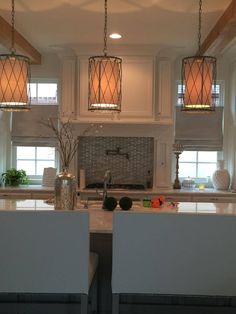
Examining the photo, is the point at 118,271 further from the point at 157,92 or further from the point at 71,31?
the point at 157,92

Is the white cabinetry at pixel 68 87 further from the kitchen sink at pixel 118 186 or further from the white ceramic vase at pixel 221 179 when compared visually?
the white ceramic vase at pixel 221 179

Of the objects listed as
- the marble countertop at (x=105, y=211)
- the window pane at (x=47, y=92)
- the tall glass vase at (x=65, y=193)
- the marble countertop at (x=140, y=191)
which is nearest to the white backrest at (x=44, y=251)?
the marble countertop at (x=105, y=211)

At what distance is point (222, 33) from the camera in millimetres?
3646

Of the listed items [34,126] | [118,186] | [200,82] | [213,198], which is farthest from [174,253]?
[34,126]

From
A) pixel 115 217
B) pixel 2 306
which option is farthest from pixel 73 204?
pixel 2 306

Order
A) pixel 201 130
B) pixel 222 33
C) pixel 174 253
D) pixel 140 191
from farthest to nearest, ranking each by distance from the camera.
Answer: pixel 201 130, pixel 140 191, pixel 222 33, pixel 174 253

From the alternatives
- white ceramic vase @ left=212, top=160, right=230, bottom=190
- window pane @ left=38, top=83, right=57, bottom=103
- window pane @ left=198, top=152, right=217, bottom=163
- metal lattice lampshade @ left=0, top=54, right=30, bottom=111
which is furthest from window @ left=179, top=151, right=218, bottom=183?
metal lattice lampshade @ left=0, top=54, right=30, bottom=111

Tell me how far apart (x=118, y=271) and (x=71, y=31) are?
2.95m

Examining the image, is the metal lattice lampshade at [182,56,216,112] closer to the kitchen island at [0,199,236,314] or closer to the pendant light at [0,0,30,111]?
the kitchen island at [0,199,236,314]

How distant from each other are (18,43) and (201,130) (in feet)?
8.64

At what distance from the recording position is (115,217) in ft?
7.14

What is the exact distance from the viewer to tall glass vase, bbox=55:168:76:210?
2.71 meters

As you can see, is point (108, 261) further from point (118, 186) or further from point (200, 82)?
point (118, 186)

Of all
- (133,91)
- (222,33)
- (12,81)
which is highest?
(222,33)
